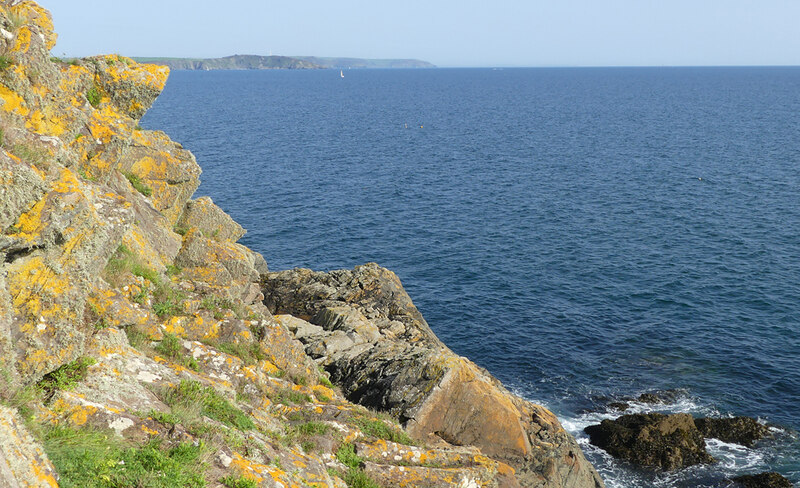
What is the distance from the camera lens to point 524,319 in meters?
53.7

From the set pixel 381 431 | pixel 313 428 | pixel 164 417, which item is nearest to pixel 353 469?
pixel 313 428

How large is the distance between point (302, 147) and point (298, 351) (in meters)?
104

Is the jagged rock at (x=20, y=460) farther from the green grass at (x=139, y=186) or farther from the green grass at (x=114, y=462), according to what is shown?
the green grass at (x=139, y=186)

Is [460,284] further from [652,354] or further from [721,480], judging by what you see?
[721,480]

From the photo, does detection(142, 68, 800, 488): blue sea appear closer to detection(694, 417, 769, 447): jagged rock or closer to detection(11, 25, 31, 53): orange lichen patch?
detection(694, 417, 769, 447): jagged rock

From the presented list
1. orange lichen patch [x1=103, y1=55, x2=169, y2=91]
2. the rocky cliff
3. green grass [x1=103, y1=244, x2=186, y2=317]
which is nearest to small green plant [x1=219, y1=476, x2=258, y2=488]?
the rocky cliff

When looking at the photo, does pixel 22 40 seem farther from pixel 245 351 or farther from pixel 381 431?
pixel 381 431

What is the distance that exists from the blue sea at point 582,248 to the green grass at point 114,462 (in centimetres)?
2905

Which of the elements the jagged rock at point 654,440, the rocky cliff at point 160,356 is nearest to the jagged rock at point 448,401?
the rocky cliff at point 160,356

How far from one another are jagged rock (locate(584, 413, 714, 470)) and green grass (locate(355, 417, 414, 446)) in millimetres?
20876

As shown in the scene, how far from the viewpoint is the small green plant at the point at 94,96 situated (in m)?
29.1

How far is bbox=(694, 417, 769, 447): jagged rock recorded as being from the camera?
126 ft

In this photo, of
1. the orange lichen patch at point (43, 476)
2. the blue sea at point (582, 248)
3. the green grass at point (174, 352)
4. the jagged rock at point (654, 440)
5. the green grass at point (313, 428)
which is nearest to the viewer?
the orange lichen patch at point (43, 476)

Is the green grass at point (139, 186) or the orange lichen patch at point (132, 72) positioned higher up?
the orange lichen patch at point (132, 72)
